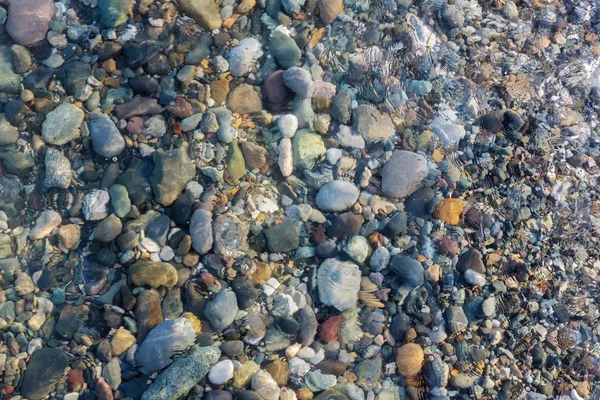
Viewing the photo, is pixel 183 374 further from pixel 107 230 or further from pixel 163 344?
pixel 107 230

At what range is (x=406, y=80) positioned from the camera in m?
3.00

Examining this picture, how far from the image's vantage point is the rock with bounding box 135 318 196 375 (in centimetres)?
226

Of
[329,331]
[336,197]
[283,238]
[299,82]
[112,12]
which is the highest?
[112,12]

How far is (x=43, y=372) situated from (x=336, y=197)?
4.83 ft

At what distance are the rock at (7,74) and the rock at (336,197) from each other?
1.53 meters

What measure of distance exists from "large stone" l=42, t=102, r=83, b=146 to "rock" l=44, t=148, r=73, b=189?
0.06 m

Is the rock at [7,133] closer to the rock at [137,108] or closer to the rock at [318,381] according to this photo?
the rock at [137,108]


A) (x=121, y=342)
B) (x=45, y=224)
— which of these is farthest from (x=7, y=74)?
(x=121, y=342)

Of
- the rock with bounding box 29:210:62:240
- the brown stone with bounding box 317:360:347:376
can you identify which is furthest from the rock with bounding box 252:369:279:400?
the rock with bounding box 29:210:62:240

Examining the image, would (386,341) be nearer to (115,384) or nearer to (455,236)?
(455,236)

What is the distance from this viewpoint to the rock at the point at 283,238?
2535 mm

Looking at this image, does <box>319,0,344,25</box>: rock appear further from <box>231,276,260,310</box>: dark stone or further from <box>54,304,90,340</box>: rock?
<box>54,304,90,340</box>: rock

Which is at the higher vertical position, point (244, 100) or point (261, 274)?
point (244, 100)

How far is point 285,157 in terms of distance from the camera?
2668 mm
